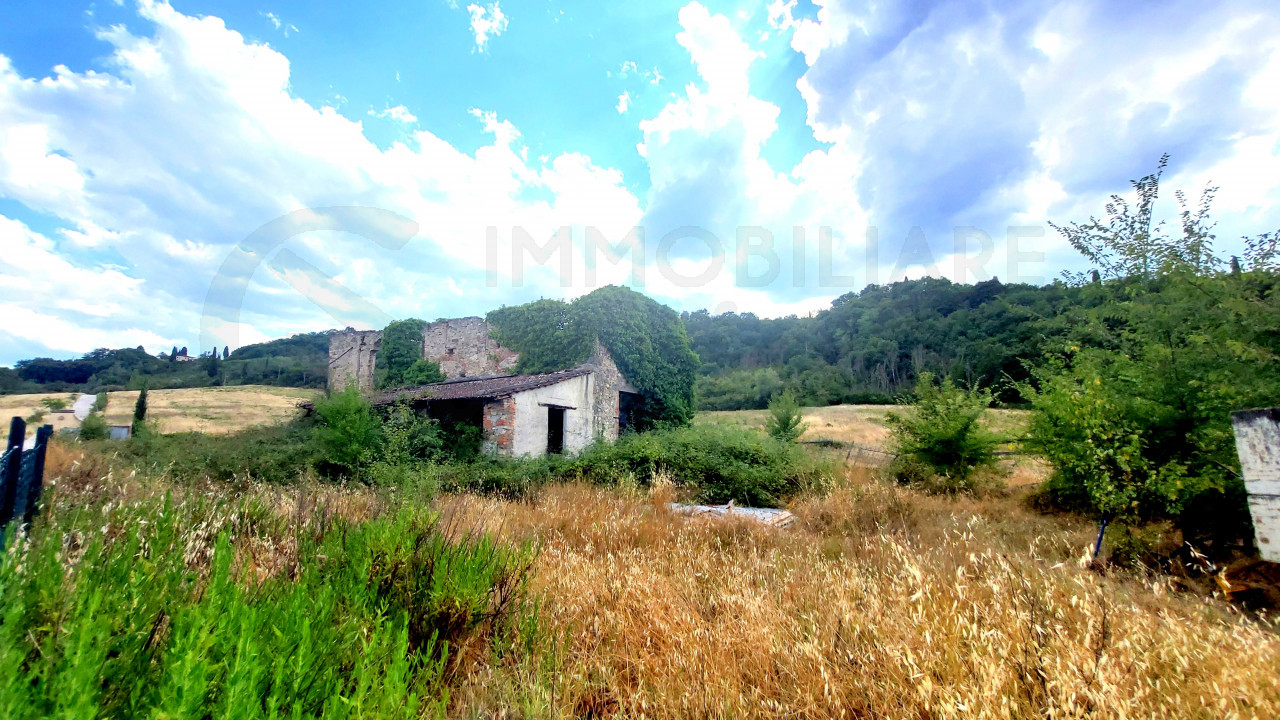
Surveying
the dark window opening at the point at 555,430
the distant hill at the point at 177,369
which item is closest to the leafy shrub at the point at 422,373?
the dark window opening at the point at 555,430

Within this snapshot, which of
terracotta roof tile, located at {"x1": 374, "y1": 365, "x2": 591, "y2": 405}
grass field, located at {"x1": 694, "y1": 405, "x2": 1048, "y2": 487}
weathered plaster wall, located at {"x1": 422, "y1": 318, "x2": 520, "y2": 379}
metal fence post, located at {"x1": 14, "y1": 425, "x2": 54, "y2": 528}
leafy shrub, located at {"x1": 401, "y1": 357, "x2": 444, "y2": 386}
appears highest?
weathered plaster wall, located at {"x1": 422, "y1": 318, "x2": 520, "y2": 379}

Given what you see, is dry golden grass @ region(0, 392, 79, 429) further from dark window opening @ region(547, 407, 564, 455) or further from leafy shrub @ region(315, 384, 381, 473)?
dark window opening @ region(547, 407, 564, 455)

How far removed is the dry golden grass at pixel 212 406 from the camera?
782 inches

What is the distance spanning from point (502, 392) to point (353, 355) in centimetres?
1111

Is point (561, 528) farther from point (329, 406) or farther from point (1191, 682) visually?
point (329, 406)

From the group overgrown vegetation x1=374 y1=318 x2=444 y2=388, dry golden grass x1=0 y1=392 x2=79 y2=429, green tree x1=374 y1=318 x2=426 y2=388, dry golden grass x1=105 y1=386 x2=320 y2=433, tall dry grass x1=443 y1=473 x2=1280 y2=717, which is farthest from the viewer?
dry golden grass x1=0 y1=392 x2=79 y2=429

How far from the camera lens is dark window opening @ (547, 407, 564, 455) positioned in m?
15.0

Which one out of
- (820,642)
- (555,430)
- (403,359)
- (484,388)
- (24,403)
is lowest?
(820,642)

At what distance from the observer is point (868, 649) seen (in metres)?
2.57

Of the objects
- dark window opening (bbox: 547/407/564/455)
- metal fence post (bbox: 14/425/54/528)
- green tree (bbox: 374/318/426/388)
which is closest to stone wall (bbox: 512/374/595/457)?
dark window opening (bbox: 547/407/564/455)

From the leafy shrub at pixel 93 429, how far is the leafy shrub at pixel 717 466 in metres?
14.3

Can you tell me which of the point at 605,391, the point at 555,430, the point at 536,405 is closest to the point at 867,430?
the point at 605,391

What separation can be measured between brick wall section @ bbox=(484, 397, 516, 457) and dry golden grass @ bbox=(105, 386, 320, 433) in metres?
7.88

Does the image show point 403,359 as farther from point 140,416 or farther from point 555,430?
point 140,416
